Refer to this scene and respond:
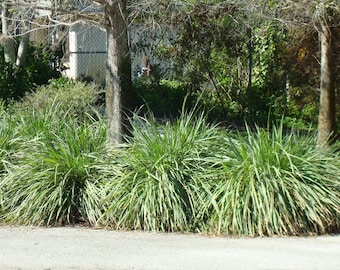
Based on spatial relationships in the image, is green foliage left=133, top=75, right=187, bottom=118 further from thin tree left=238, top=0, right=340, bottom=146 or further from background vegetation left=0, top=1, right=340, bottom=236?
background vegetation left=0, top=1, right=340, bottom=236

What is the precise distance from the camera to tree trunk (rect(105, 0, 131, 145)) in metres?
10.1

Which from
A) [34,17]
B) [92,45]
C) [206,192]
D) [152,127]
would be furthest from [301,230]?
[92,45]

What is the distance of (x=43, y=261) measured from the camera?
6988 millimetres

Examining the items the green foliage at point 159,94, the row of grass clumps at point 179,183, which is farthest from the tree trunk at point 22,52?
the row of grass clumps at point 179,183

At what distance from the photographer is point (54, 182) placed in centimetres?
862

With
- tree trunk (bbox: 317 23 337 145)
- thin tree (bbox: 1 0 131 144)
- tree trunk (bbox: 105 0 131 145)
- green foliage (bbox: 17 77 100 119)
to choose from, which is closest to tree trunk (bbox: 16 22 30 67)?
green foliage (bbox: 17 77 100 119)

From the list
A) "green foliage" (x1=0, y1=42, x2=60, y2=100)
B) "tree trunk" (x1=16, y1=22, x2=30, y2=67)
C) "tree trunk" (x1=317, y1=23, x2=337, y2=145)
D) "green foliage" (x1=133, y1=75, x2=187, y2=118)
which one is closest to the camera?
"tree trunk" (x1=317, y1=23, x2=337, y2=145)

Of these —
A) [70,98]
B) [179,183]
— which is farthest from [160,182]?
[70,98]

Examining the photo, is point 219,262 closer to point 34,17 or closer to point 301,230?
point 301,230

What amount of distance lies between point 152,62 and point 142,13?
18.6 feet

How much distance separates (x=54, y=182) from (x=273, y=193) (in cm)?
285

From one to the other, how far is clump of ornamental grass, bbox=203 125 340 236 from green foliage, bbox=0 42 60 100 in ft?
32.2

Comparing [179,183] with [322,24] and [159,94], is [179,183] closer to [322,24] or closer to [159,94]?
[322,24]

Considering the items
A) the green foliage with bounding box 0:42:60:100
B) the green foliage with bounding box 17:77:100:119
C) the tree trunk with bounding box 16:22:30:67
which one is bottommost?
the green foliage with bounding box 17:77:100:119
